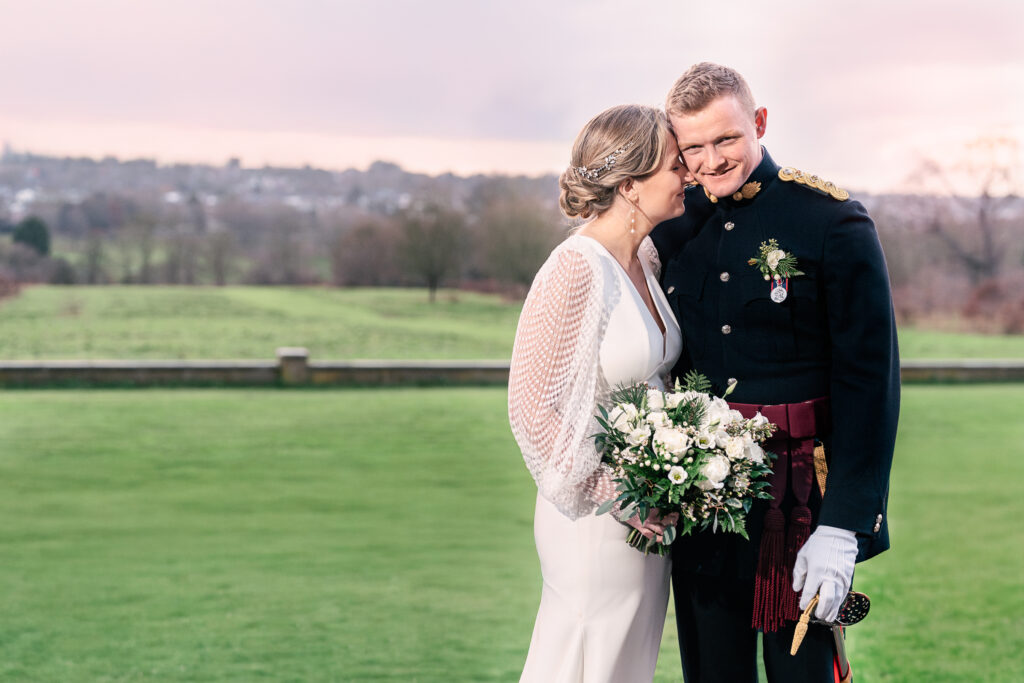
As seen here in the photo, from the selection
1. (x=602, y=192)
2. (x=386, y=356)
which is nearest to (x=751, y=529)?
(x=602, y=192)

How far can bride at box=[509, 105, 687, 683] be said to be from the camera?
2.25 m

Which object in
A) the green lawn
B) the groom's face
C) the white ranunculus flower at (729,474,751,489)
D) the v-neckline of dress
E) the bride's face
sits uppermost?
the groom's face

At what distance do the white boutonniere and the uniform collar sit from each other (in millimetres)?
129

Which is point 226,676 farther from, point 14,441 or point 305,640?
point 14,441

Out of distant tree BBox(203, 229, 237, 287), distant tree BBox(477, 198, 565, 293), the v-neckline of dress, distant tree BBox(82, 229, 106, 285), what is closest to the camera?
the v-neckline of dress

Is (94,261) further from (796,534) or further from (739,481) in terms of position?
(739,481)

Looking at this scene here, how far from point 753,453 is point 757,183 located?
1.95ft

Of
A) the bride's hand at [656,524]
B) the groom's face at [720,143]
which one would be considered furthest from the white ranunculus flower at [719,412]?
the groom's face at [720,143]

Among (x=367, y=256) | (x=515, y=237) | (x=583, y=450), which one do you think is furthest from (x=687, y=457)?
(x=367, y=256)

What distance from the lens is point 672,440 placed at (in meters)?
2.01

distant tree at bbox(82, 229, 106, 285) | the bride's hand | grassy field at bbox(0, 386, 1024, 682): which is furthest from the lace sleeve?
distant tree at bbox(82, 229, 106, 285)

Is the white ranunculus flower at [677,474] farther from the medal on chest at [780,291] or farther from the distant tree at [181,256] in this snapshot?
the distant tree at [181,256]

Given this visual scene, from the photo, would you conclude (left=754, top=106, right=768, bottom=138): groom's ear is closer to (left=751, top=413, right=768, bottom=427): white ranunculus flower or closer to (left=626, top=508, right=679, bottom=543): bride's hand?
(left=751, top=413, right=768, bottom=427): white ranunculus flower

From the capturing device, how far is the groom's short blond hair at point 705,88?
85.5 inches
